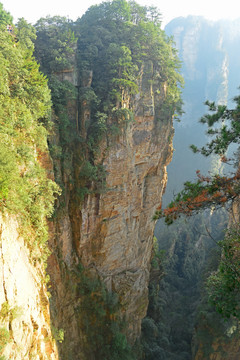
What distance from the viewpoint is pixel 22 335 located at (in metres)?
6.06

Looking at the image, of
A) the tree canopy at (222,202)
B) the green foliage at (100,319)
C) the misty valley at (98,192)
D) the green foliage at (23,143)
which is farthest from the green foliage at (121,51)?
the green foliage at (100,319)

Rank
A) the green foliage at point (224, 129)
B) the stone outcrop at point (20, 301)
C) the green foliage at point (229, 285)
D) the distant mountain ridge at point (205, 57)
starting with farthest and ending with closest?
the distant mountain ridge at point (205, 57) < the stone outcrop at point (20, 301) < the green foliage at point (224, 129) < the green foliage at point (229, 285)

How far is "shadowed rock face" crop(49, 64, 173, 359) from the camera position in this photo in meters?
11.9

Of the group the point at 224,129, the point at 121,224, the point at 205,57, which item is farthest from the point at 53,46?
the point at 205,57

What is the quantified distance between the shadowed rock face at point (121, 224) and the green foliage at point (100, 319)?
0.53 metres

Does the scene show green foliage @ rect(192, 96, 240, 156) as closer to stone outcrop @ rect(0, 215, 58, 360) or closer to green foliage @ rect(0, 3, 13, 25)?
stone outcrop @ rect(0, 215, 58, 360)

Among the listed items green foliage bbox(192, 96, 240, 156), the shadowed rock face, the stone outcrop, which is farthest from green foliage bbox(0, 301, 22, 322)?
green foliage bbox(192, 96, 240, 156)

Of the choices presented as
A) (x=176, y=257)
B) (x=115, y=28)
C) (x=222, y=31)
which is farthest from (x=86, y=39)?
(x=222, y=31)

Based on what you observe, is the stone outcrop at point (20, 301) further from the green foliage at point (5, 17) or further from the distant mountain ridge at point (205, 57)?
the distant mountain ridge at point (205, 57)

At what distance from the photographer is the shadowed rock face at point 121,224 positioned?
11867 millimetres

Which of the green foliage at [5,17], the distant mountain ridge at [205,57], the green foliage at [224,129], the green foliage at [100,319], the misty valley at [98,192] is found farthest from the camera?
the distant mountain ridge at [205,57]

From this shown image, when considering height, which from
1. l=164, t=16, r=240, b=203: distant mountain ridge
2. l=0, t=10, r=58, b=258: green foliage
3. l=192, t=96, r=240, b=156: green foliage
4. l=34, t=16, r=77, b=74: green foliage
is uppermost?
l=164, t=16, r=240, b=203: distant mountain ridge

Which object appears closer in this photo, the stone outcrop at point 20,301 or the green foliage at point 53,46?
the stone outcrop at point 20,301

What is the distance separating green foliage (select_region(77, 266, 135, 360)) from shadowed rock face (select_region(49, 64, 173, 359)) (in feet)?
1.73
